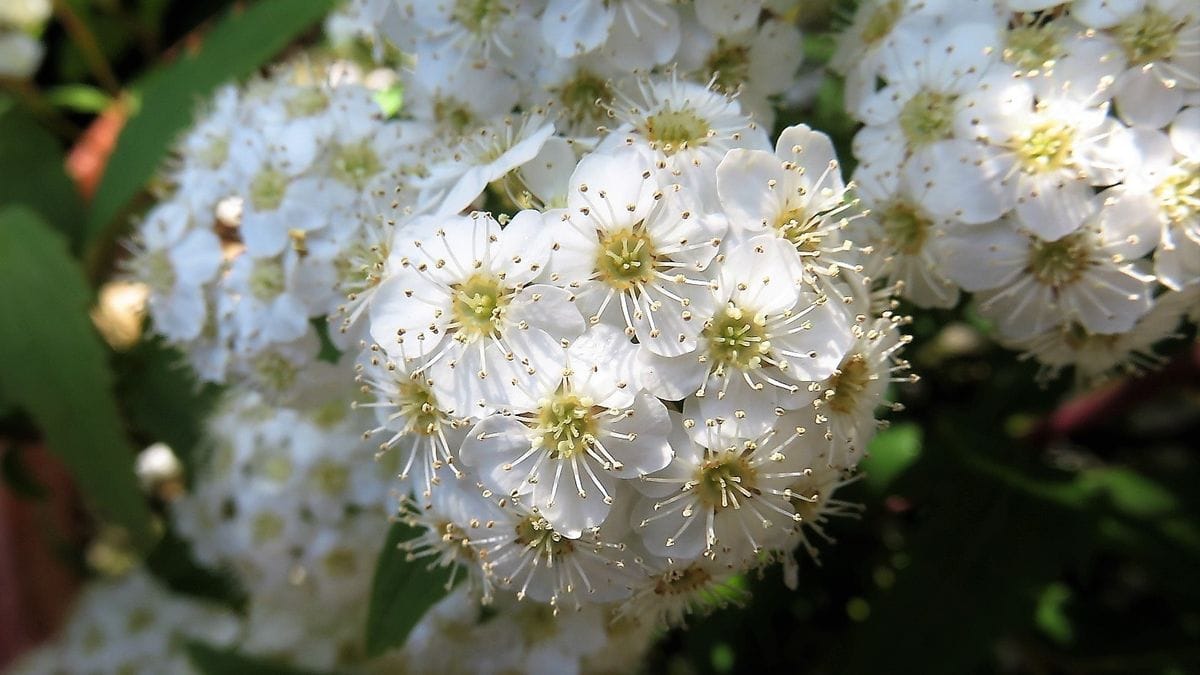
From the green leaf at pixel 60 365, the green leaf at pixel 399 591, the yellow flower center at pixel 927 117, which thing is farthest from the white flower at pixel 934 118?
the green leaf at pixel 60 365

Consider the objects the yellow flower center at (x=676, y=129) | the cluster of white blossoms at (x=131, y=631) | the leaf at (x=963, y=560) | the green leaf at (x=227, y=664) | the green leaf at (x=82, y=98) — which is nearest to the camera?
the yellow flower center at (x=676, y=129)

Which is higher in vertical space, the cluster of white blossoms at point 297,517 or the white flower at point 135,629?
the cluster of white blossoms at point 297,517

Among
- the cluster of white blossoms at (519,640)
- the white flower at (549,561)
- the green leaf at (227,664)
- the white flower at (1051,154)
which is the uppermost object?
the white flower at (1051,154)

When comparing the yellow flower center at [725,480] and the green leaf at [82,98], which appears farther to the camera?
the green leaf at [82,98]

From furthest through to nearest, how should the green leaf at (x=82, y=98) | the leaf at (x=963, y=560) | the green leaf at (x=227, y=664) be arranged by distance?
the green leaf at (x=82, y=98) < the green leaf at (x=227, y=664) < the leaf at (x=963, y=560)

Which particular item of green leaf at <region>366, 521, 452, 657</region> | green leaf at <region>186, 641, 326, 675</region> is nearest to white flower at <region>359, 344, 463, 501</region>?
green leaf at <region>366, 521, 452, 657</region>

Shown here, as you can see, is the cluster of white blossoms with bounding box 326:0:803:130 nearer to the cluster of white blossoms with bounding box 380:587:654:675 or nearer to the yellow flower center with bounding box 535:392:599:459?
the yellow flower center with bounding box 535:392:599:459

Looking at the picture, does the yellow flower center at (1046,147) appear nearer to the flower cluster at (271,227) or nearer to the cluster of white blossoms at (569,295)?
the cluster of white blossoms at (569,295)
